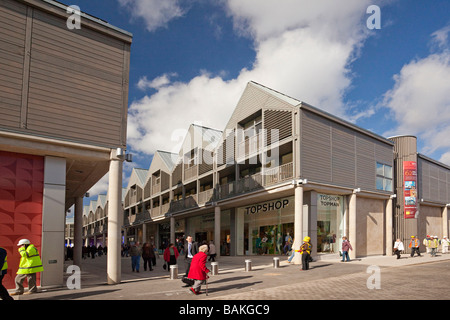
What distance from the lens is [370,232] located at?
25719mm

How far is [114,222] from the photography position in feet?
45.3

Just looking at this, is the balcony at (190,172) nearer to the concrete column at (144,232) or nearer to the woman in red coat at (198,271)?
the concrete column at (144,232)

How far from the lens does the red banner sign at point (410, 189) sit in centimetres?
3011

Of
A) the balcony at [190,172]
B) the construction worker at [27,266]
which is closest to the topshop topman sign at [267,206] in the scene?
the balcony at [190,172]

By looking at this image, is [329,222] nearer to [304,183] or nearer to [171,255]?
[304,183]

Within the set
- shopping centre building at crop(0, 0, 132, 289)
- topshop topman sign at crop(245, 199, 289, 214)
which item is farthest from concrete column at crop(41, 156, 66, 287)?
topshop topman sign at crop(245, 199, 289, 214)

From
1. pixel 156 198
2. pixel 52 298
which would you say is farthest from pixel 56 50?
pixel 156 198

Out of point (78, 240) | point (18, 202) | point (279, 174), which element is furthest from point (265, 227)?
point (18, 202)

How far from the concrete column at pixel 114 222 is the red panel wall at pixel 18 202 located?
236 centimetres

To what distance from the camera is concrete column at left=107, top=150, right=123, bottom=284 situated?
541 inches

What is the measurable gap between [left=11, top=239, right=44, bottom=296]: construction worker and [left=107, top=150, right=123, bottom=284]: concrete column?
2.81 m

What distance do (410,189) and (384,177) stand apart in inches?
190

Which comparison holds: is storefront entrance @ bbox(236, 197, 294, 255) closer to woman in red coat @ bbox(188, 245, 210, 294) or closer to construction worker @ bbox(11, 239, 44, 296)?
woman in red coat @ bbox(188, 245, 210, 294)
